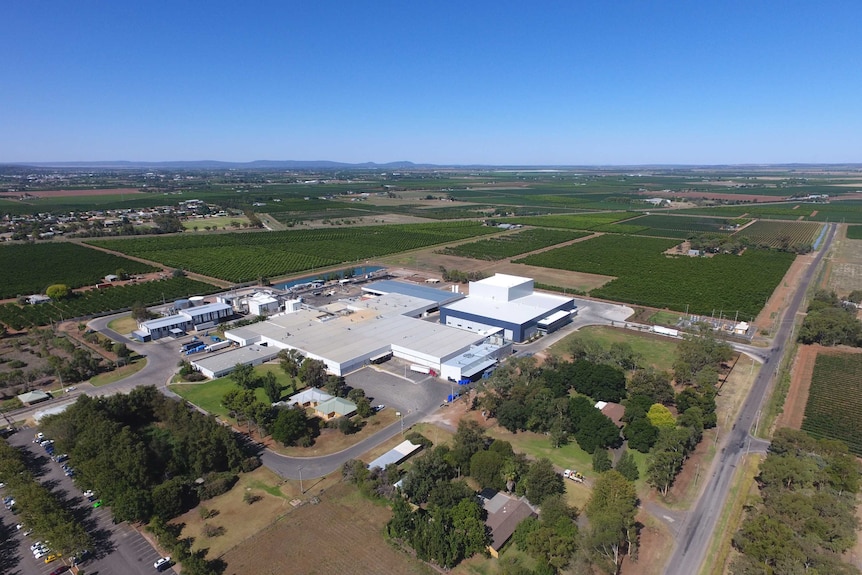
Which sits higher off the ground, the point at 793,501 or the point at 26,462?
the point at 793,501

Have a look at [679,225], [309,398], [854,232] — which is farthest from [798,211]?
[309,398]

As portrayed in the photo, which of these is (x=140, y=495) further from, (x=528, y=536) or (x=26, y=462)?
(x=528, y=536)

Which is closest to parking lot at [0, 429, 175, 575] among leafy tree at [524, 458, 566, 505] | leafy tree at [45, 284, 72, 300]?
leafy tree at [524, 458, 566, 505]

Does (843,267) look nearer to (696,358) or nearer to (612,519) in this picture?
(696,358)

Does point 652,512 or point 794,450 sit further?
point 794,450

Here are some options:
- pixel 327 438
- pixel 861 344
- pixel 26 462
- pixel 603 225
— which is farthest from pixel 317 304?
pixel 603 225

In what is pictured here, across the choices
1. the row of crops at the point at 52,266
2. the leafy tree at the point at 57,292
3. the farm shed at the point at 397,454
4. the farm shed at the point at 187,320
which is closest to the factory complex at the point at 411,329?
the farm shed at the point at 187,320
